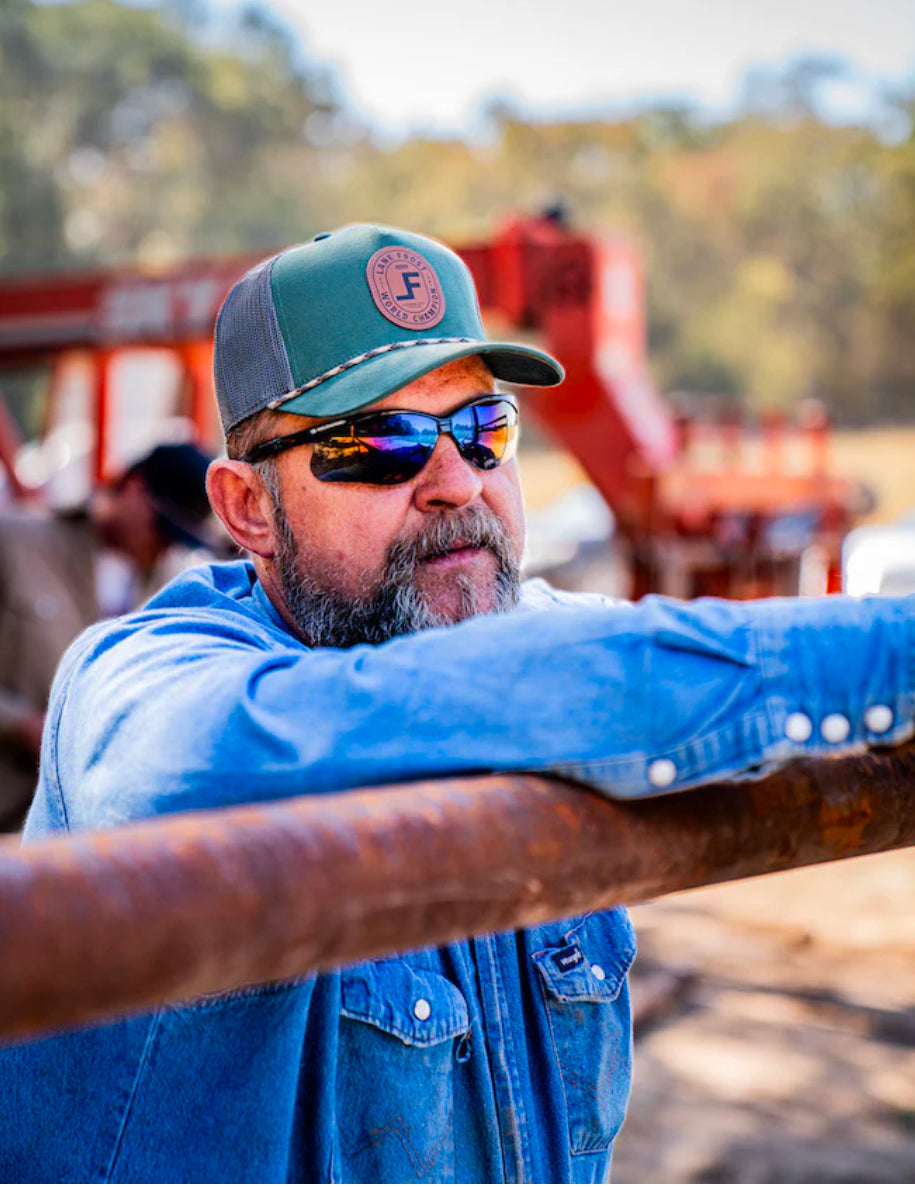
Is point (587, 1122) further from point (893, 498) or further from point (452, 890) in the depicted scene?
point (893, 498)

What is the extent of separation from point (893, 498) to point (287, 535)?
79.6 feet

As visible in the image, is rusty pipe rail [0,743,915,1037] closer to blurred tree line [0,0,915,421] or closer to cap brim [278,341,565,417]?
cap brim [278,341,565,417]

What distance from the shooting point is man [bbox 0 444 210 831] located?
3922 mm

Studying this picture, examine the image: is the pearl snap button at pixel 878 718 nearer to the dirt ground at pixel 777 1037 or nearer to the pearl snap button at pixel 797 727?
the pearl snap button at pixel 797 727

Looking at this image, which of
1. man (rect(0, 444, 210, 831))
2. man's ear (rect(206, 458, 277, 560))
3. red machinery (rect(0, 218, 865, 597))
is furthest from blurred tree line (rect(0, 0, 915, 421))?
man's ear (rect(206, 458, 277, 560))

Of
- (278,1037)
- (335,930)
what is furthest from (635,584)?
(335,930)

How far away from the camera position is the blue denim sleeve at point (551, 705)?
817 millimetres

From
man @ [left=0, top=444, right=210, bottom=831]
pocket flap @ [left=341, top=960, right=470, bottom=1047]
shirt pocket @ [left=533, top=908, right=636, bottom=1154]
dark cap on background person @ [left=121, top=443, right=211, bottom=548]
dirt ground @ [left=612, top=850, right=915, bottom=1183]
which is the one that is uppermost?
pocket flap @ [left=341, top=960, right=470, bottom=1047]

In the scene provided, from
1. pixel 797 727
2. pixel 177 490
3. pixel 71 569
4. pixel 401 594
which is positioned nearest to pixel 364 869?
pixel 797 727

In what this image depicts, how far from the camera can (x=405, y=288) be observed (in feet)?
4.66

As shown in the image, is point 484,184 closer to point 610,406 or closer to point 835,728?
point 610,406

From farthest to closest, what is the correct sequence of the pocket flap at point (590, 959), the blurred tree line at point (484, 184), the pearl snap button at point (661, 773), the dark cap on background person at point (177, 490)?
the blurred tree line at point (484, 184) → the dark cap on background person at point (177, 490) → the pocket flap at point (590, 959) → the pearl snap button at point (661, 773)

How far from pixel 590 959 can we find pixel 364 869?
727mm

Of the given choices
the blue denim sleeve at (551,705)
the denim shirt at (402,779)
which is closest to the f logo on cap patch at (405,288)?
the denim shirt at (402,779)
